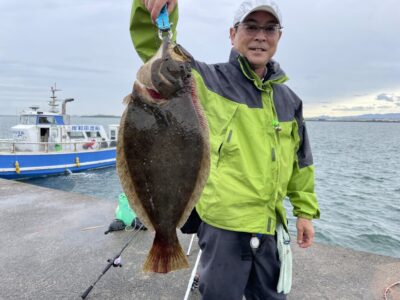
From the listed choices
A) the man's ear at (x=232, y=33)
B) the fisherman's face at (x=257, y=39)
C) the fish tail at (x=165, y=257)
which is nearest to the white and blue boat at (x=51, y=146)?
the man's ear at (x=232, y=33)

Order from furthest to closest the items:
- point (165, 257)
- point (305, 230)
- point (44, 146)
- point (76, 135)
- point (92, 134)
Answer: point (92, 134) → point (76, 135) → point (44, 146) → point (305, 230) → point (165, 257)

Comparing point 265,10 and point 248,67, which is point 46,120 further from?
point 265,10

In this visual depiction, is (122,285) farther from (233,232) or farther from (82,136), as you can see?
(82,136)

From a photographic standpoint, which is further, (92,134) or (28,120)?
(92,134)

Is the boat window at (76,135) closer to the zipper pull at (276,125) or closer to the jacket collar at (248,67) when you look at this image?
the jacket collar at (248,67)

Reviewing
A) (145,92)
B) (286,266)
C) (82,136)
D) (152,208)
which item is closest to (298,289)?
(286,266)

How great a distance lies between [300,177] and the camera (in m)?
2.49

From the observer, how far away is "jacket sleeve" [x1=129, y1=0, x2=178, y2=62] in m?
2.01

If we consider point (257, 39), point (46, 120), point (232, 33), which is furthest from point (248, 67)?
point (46, 120)

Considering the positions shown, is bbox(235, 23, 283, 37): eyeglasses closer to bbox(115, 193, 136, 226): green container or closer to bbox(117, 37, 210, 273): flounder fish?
bbox(117, 37, 210, 273): flounder fish

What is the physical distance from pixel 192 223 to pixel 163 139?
3.25ft

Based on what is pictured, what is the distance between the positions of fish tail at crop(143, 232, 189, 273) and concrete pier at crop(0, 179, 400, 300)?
168cm

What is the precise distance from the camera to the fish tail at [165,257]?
171 centimetres

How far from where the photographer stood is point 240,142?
2.15 metres
